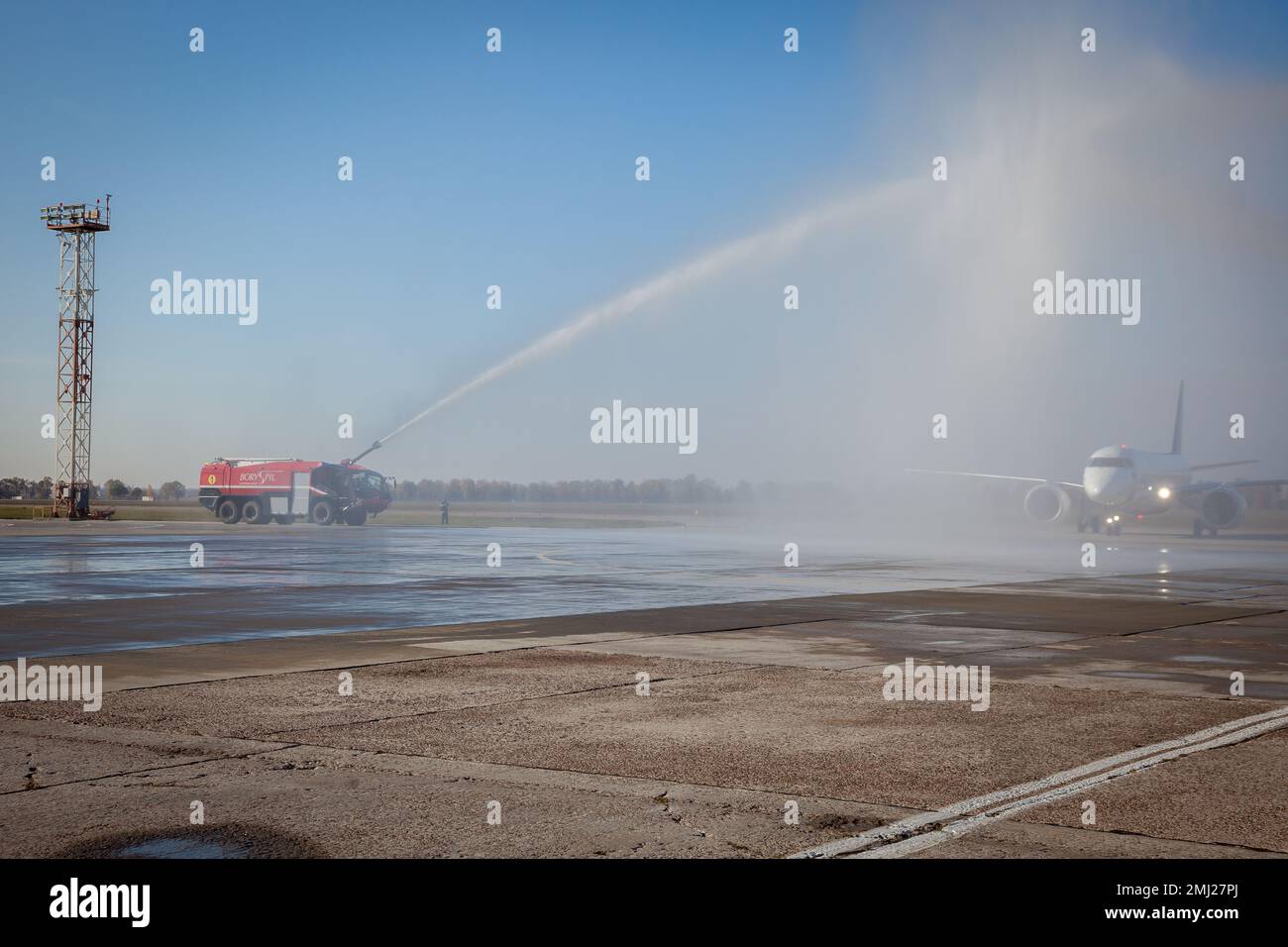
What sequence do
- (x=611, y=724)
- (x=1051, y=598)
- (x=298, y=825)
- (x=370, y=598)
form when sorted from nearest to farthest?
(x=298, y=825) < (x=611, y=724) < (x=370, y=598) < (x=1051, y=598)

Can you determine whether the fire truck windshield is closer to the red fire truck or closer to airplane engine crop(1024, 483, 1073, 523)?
the red fire truck

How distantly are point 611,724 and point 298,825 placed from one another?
3499mm

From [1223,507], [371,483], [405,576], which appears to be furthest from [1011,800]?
[371,483]

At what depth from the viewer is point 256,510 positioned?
64625 mm

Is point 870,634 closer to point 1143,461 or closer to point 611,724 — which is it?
point 611,724

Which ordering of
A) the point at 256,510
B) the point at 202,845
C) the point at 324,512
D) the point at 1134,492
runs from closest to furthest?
the point at 202,845 < the point at 1134,492 < the point at 324,512 < the point at 256,510

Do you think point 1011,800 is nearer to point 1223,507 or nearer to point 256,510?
point 1223,507

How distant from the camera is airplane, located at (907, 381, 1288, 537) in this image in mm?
55188

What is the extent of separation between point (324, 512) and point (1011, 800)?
198 feet

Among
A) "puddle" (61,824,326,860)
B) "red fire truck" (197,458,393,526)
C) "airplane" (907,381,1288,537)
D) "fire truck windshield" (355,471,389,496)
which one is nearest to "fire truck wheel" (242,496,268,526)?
"red fire truck" (197,458,393,526)

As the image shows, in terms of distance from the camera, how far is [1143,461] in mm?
57188

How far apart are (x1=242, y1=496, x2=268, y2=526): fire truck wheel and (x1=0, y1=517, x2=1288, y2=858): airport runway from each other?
50.0 m
